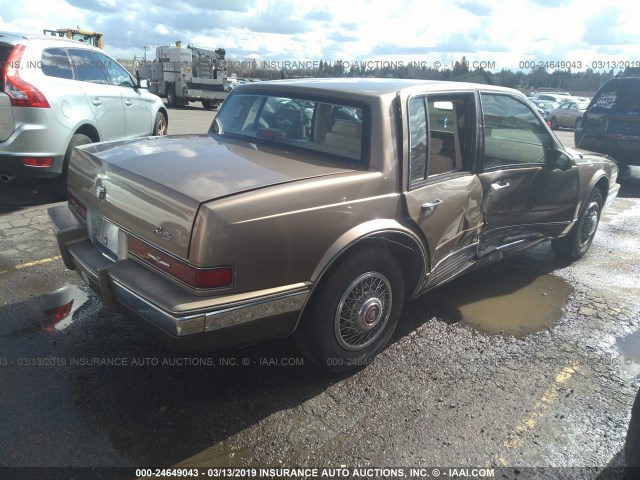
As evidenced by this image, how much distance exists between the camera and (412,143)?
3.07 metres

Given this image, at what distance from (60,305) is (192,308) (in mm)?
1992

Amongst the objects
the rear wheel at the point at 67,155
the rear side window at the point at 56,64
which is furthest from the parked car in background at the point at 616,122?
the rear side window at the point at 56,64

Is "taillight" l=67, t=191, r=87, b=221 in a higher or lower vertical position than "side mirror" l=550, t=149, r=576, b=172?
lower

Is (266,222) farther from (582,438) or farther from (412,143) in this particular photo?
(582,438)

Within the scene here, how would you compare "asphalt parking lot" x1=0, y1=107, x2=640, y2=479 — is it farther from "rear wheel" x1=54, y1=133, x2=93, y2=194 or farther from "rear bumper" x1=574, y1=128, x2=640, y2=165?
"rear bumper" x1=574, y1=128, x2=640, y2=165

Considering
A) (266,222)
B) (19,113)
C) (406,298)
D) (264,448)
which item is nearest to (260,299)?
(266,222)

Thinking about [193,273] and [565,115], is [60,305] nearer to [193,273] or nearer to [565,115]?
[193,273]

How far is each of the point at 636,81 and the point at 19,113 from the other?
32.4 ft

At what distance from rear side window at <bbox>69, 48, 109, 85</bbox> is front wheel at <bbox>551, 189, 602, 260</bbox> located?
5.84 meters

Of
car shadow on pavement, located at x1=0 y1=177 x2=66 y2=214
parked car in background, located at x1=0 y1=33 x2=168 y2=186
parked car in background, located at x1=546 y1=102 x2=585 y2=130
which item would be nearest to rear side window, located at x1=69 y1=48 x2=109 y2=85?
parked car in background, located at x1=0 y1=33 x2=168 y2=186

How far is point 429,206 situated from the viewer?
3.14 meters

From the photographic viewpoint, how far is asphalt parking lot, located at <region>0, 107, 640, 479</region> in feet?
7.98

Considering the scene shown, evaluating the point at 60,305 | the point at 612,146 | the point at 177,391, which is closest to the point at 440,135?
the point at 177,391

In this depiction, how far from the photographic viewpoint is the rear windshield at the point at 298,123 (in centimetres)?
305
